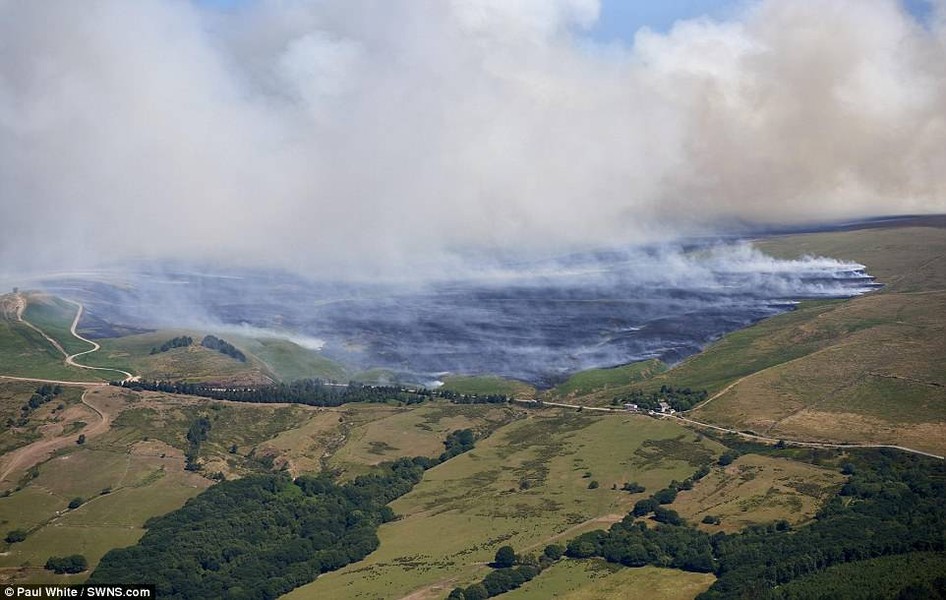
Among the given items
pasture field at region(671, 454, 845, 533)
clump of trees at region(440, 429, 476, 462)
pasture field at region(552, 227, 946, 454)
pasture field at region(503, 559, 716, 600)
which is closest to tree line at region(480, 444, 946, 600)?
pasture field at region(503, 559, 716, 600)

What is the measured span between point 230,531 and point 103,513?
16.8 metres

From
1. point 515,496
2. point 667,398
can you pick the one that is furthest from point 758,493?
point 667,398

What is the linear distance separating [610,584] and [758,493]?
89.9ft

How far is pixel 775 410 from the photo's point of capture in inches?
6885

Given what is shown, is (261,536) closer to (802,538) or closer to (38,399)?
(38,399)

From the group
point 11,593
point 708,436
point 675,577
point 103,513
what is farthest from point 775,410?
point 11,593

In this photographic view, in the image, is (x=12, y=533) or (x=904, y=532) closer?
(x=904, y=532)

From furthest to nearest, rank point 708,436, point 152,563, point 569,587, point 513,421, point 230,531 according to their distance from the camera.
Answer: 1. point 513,421
2. point 708,436
3. point 230,531
4. point 152,563
5. point 569,587

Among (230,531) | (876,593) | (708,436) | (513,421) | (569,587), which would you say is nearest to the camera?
(876,593)

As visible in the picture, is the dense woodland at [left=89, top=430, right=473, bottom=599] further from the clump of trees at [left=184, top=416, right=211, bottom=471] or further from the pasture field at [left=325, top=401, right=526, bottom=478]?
the clump of trees at [left=184, top=416, right=211, bottom=471]

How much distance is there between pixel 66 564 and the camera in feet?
452

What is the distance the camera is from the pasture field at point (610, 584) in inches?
4957

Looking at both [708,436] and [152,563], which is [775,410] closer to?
[708,436]

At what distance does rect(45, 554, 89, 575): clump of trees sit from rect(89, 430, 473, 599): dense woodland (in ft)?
9.04
